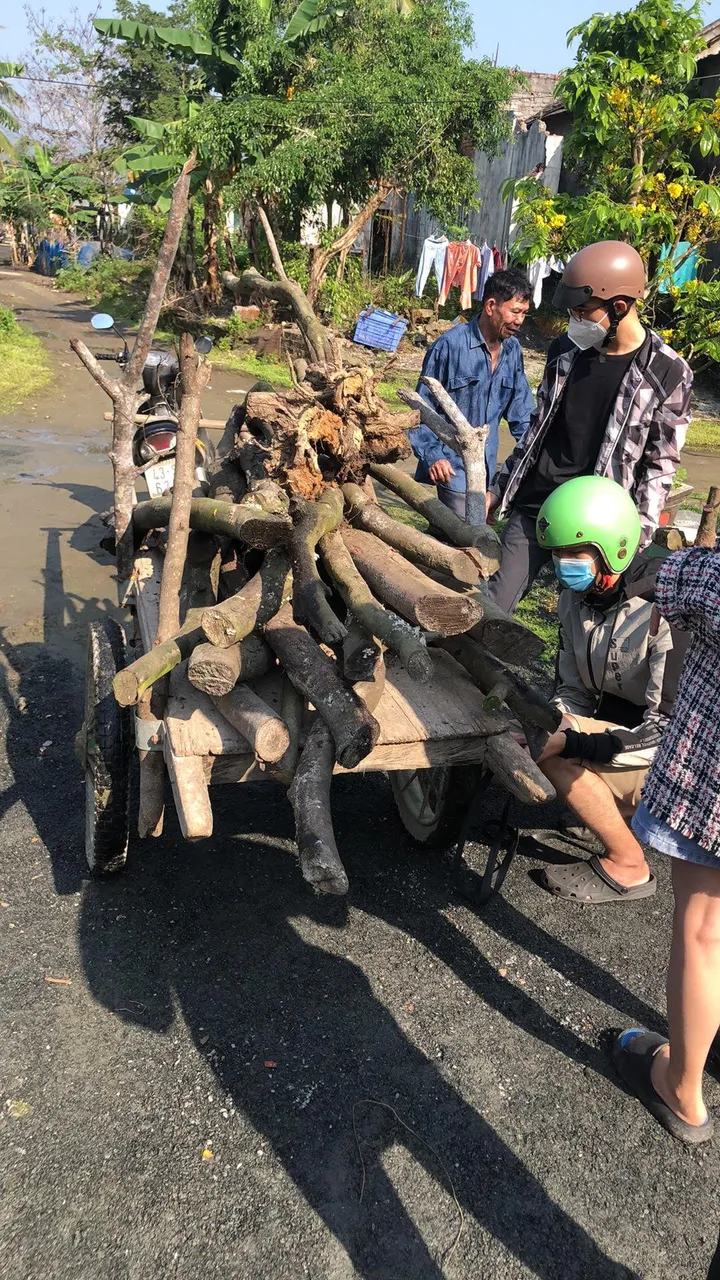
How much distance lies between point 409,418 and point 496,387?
159cm

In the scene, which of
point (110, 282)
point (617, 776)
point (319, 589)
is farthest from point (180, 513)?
point (110, 282)

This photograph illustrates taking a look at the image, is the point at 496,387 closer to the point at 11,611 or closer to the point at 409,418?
the point at 409,418

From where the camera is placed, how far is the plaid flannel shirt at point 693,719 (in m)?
2.03

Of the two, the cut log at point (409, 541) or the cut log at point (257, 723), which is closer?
the cut log at point (257, 723)

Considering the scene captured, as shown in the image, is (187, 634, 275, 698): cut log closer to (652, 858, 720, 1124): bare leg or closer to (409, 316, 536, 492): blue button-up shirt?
(652, 858, 720, 1124): bare leg

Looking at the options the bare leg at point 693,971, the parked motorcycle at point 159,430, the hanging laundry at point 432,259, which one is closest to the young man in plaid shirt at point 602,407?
the bare leg at point 693,971

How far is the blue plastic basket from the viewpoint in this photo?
51.9ft

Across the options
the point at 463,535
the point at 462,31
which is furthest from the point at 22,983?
the point at 462,31

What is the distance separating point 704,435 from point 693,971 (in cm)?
1130

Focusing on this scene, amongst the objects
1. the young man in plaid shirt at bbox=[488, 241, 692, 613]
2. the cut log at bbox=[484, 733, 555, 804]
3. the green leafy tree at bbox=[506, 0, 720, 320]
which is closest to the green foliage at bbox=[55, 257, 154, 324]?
the green leafy tree at bbox=[506, 0, 720, 320]

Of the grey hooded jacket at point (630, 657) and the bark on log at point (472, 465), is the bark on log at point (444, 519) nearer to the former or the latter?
the bark on log at point (472, 465)

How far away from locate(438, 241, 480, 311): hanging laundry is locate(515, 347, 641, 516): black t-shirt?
48.0ft

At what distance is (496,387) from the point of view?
4.88 m

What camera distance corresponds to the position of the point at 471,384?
485 cm
